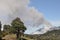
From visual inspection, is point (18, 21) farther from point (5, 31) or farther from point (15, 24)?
point (5, 31)

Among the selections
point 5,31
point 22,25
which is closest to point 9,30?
point 5,31

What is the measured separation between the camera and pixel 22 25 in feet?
309

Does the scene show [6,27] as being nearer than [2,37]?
No

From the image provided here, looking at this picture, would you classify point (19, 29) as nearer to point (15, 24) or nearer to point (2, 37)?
point (15, 24)

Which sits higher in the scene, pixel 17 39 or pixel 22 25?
pixel 22 25

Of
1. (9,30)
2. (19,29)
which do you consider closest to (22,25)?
(19,29)

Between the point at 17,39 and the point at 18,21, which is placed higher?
the point at 18,21

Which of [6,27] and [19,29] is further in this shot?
[6,27]

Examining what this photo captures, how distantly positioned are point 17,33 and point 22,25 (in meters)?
5.41

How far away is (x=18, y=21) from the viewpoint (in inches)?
3772

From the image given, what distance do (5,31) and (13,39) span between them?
746cm

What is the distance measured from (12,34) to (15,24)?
7.06m

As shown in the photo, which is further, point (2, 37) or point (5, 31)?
point (5, 31)

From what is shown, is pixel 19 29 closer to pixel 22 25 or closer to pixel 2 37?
pixel 22 25
